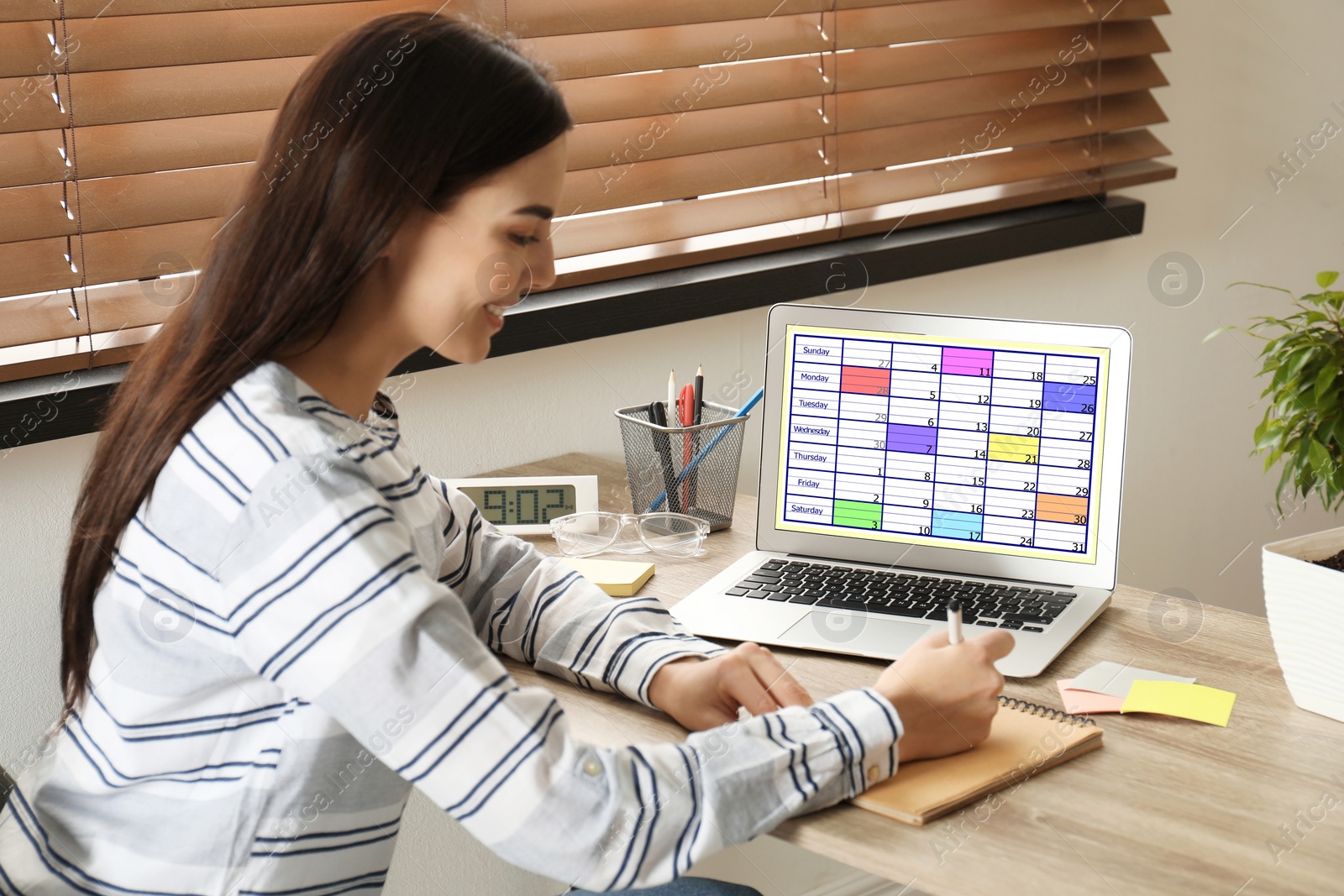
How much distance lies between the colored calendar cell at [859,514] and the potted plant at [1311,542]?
384 mm

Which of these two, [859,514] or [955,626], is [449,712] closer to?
[955,626]

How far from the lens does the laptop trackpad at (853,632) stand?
1.08 m

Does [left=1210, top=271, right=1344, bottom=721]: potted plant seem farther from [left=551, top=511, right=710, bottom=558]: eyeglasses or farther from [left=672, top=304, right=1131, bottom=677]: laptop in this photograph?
[left=551, top=511, right=710, bottom=558]: eyeglasses

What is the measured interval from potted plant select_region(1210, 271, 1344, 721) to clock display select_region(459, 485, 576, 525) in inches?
30.3

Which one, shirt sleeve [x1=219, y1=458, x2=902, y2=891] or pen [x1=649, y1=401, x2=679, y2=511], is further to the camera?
pen [x1=649, y1=401, x2=679, y2=511]

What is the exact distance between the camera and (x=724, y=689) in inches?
38.1

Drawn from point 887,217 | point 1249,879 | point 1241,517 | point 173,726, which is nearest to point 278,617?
point 173,726

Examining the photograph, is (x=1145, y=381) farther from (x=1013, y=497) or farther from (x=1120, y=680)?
(x=1120, y=680)

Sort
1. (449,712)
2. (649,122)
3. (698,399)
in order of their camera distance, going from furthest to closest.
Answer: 1. (649,122)
2. (698,399)
3. (449,712)

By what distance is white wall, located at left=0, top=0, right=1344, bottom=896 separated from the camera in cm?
176

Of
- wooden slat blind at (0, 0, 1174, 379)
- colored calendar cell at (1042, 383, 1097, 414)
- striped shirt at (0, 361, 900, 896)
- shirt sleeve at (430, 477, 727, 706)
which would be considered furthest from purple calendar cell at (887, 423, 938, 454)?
wooden slat blind at (0, 0, 1174, 379)

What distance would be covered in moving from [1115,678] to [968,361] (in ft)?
1.22

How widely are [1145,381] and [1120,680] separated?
5.26 ft

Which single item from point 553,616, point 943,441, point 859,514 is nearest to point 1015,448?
point 943,441
